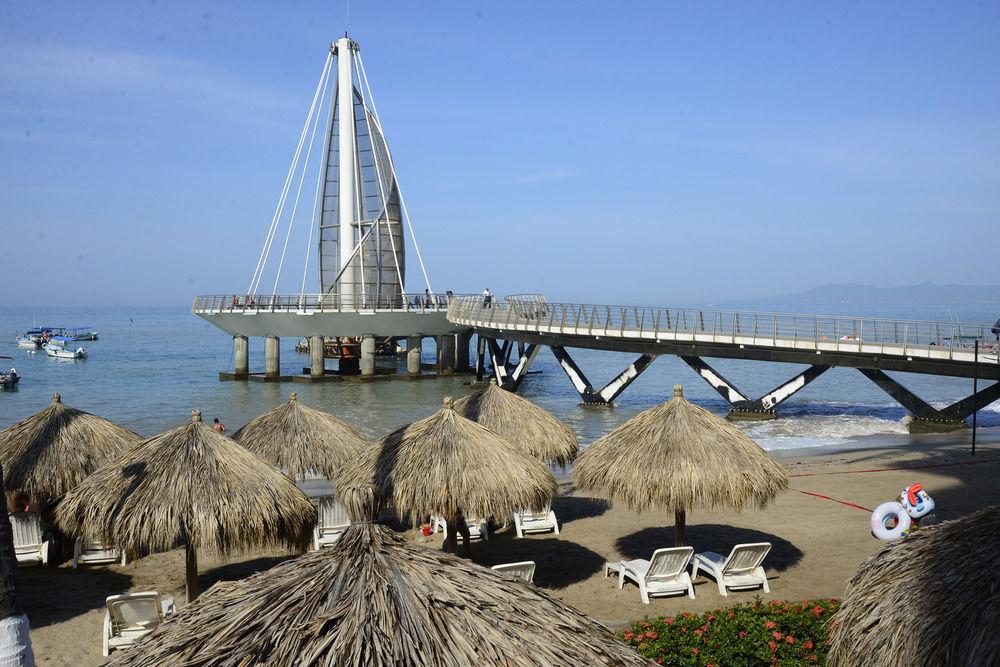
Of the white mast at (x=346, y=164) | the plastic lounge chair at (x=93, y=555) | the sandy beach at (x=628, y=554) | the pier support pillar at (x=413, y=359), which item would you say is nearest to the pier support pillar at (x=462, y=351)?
the pier support pillar at (x=413, y=359)

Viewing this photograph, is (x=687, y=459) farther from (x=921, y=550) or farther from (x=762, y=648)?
(x=921, y=550)

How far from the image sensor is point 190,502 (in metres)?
8.27

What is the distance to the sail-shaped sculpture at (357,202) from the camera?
48.0 meters

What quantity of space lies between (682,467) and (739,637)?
2326 mm

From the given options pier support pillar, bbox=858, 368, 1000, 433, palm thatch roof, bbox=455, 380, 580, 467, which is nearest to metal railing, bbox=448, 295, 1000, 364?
pier support pillar, bbox=858, 368, 1000, 433

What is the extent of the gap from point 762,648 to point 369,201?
44.4m

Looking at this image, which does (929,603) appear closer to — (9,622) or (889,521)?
(9,622)

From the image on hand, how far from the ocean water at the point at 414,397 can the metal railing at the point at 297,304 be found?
369 cm

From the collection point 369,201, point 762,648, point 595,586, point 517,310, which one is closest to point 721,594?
point 595,586

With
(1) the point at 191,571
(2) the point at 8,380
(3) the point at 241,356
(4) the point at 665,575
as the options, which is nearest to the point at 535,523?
(4) the point at 665,575

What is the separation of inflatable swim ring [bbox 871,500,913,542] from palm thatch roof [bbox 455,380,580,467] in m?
4.26

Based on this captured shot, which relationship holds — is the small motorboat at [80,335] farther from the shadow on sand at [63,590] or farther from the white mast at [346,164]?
the shadow on sand at [63,590]

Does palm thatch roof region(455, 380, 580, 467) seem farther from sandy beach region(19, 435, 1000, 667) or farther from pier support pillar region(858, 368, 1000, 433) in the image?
pier support pillar region(858, 368, 1000, 433)

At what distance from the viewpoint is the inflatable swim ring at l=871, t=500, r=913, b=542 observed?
10453 mm
